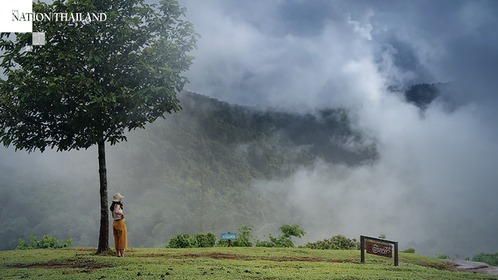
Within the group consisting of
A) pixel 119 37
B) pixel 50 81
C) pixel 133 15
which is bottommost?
pixel 50 81

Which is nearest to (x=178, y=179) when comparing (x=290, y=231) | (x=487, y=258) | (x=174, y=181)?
(x=174, y=181)

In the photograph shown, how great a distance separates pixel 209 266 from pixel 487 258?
18940mm

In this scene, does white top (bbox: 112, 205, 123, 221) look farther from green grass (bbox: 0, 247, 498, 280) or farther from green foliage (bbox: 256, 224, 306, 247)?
green foliage (bbox: 256, 224, 306, 247)

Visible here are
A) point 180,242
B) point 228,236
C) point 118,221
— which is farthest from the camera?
point 180,242

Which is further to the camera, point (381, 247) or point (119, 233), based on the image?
point (381, 247)

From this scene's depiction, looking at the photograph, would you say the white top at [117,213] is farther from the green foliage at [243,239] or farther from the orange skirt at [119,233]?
the green foliage at [243,239]

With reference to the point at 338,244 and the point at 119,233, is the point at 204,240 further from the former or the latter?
the point at 338,244

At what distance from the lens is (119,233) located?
1839cm

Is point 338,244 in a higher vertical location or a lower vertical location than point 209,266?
lower

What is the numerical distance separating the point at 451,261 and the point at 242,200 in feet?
214

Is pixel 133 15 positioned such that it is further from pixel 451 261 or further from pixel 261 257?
pixel 451 261

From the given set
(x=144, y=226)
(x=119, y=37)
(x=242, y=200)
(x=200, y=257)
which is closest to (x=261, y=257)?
(x=200, y=257)

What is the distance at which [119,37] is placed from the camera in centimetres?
1925

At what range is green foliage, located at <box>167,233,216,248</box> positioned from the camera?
25469 millimetres
